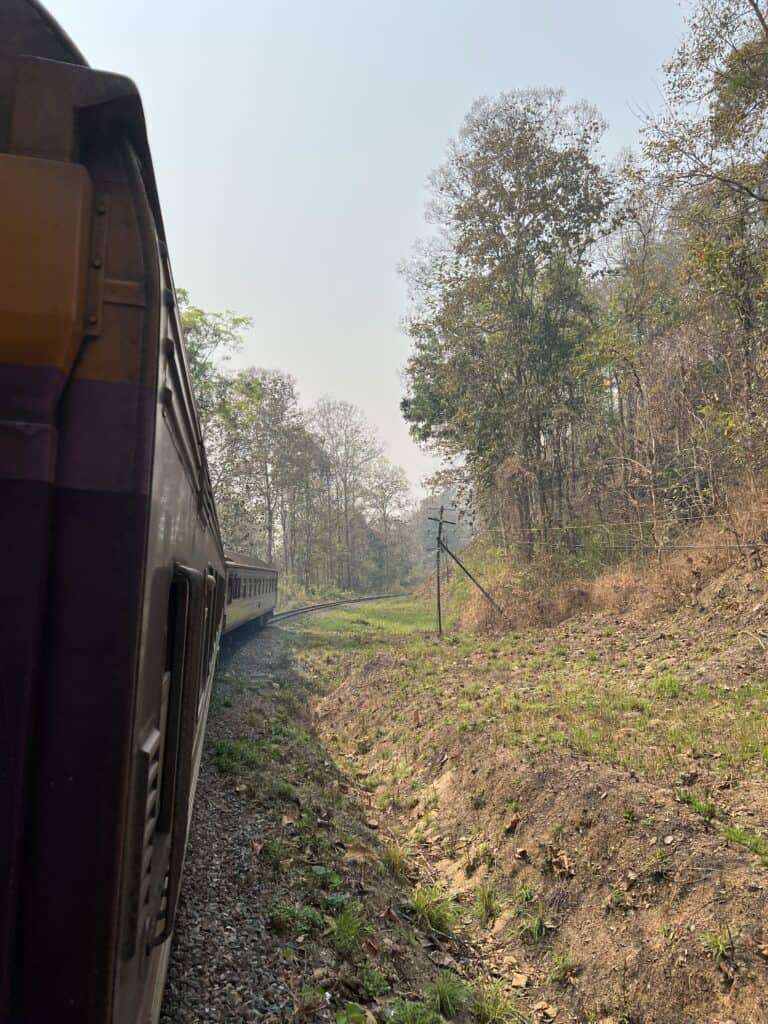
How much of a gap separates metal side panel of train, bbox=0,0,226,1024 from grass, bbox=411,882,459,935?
4176mm

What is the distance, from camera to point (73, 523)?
1.33 meters

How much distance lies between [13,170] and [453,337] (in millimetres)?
18951

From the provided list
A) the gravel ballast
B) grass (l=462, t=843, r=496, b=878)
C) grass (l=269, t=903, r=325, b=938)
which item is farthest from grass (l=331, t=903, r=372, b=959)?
grass (l=462, t=843, r=496, b=878)

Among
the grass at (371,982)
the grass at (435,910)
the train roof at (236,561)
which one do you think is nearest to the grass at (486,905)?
the grass at (435,910)

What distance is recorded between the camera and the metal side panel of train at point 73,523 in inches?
49.5

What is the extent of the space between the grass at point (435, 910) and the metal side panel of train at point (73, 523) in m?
4.18

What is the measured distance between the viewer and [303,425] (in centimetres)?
3975

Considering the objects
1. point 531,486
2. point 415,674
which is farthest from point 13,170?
point 531,486

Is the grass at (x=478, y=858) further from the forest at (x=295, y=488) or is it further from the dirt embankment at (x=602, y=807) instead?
the forest at (x=295, y=488)

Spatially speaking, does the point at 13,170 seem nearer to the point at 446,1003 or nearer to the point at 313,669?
the point at 446,1003

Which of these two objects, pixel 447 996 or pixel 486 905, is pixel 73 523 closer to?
pixel 447 996

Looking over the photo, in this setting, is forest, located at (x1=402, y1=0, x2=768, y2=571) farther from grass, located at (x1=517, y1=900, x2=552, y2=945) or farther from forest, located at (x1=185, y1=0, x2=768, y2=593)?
grass, located at (x1=517, y1=900, x2=552, y2=945)

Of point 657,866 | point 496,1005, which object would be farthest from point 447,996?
point 657,866

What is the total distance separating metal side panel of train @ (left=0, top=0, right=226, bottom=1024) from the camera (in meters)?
1.26
